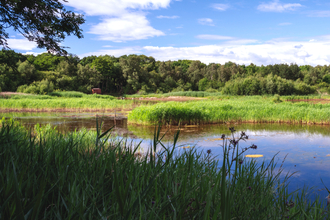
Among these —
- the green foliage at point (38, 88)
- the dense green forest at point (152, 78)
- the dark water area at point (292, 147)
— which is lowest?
the dark water area at point (292, 147)

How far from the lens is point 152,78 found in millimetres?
52812

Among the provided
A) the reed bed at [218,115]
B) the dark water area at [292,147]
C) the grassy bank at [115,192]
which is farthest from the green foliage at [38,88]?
the grassy bank at [115,192]

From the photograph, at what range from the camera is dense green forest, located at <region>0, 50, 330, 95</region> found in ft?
90.8

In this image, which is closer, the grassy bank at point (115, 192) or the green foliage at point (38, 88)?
the grassy bank at point (115, 192)

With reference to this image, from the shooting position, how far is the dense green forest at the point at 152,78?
90.8ft

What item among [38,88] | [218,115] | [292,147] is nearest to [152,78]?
[38,88]

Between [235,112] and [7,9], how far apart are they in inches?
377

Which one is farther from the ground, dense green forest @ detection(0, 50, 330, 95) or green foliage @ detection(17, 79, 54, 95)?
dense green forest @ detection(0, 50, 330, 95)

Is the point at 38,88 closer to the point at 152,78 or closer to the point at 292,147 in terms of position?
the point at 292,147

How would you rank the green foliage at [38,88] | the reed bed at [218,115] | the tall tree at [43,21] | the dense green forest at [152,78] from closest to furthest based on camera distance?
1. the tall tree at [43,21]
2. the reed bed at [218,115]
3. the green foliage at [38,88]
4. the dense green forest at [152,78]

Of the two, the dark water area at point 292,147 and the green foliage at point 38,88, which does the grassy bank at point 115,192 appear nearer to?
the dark water area at point 292,147

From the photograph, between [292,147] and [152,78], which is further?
[152,78]

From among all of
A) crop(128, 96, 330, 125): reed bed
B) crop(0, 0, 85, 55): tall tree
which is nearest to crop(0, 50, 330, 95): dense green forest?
crop(128, 96, 330, 125): reed bed

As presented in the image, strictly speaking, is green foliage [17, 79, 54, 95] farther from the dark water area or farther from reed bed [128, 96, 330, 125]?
the dark water area
